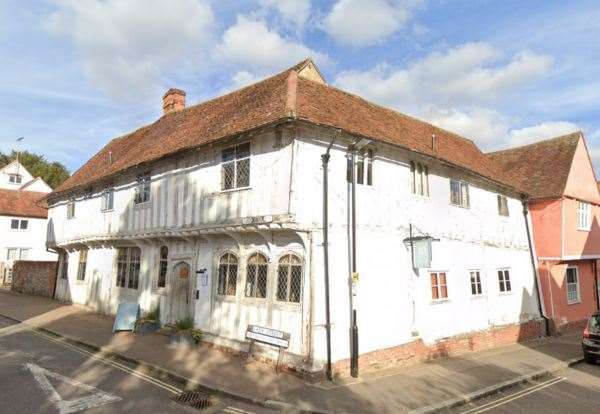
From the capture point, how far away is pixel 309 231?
10.5 m

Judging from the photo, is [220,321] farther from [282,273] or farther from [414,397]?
[414,397]

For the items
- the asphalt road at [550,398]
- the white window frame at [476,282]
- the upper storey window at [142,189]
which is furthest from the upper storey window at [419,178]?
the upper storey window at [142,189]

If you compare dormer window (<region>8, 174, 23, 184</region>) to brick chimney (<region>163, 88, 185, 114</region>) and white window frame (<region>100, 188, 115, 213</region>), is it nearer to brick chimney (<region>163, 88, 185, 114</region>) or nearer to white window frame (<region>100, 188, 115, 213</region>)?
brick chimney (<region>163, 88, 185, 114</region>)

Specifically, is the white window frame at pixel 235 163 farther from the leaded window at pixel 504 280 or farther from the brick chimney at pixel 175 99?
the leaded window at pixel 504 280

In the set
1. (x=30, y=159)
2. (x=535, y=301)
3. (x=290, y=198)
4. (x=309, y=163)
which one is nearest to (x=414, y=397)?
(x=290, y=198)

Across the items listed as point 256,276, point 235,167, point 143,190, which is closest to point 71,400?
point 256,276

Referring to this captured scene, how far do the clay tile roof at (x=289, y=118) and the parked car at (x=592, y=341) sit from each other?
238 inches

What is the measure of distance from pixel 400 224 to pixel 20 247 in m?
35.1

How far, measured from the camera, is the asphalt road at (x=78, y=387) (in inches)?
306

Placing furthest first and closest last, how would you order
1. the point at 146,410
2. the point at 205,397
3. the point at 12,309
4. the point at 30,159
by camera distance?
1. the point at 30,159
2. the point at 12,309
3. the point at 205,397
4. the point at 146,410

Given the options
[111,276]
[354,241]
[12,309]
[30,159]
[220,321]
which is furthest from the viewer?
[30,159]

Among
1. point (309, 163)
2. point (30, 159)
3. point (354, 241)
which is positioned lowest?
point (354, 241)

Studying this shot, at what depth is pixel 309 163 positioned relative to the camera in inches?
428

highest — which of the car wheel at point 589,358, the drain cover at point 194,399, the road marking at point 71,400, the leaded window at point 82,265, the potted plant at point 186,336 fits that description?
the leaded window at point 82,265
